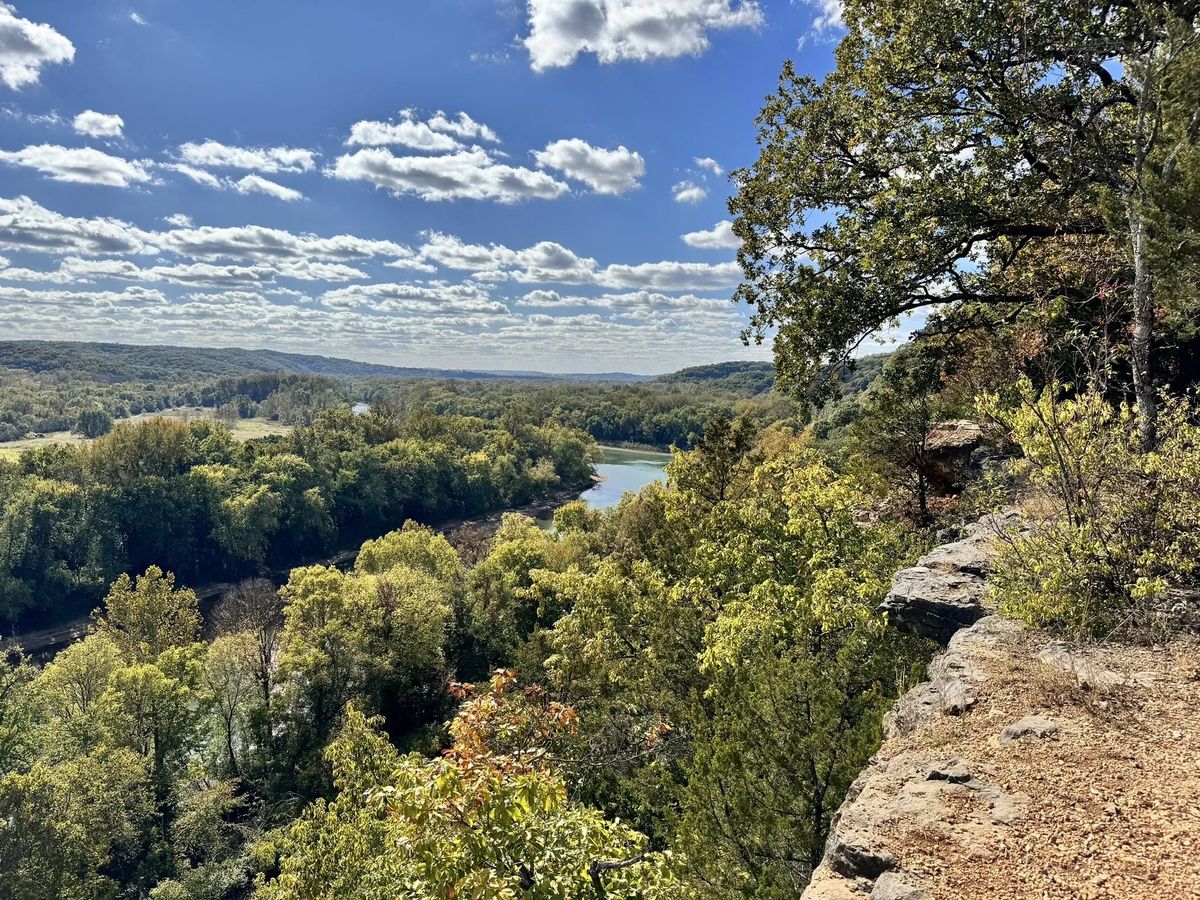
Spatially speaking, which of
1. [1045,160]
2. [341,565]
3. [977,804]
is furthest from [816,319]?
[341,565]

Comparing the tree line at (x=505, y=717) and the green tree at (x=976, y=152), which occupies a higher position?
the green tree at (x=976, y=152)

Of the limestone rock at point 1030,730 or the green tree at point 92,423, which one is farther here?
the green tree at point 92,423

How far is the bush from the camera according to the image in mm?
6422

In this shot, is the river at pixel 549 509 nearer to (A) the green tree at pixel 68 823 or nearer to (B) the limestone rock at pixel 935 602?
(B) the limestone rock at pixel 935 602

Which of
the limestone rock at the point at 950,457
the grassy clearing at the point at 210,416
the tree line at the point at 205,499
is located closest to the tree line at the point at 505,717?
the limestone rock at the point at 950,457

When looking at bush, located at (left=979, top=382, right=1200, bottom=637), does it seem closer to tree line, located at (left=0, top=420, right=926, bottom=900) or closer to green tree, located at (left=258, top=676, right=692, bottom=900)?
tree line, located at (left=0, top=420, right=926, bottom=900)

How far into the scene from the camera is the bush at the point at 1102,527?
642cm

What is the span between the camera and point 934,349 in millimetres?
13664

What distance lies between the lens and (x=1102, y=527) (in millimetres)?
6750

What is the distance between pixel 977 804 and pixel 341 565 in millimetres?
69311

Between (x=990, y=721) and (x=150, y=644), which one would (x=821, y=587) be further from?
(x=150, y=644)

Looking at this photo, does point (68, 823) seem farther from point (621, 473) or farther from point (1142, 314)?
point (621, 473)

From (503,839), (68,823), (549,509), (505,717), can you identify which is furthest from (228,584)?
(503,839)

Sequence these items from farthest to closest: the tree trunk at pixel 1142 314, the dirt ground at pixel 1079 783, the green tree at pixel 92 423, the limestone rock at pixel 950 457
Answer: the green tree at pixel 92 423, the limestone rock at pixel 950 457, the tree trunk at pixel 1142 314, the dirt ground at pixel 1079 783
